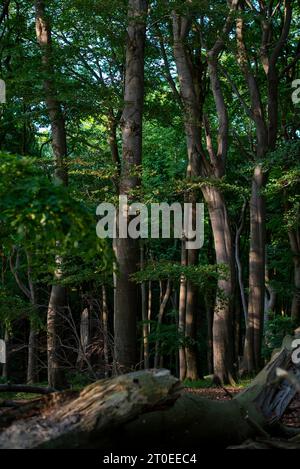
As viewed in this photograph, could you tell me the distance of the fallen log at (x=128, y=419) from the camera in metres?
5.20

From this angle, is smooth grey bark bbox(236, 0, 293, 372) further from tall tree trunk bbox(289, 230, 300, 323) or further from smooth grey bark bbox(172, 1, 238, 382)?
tall tree trunk bbox(289, 230, 300, 323)

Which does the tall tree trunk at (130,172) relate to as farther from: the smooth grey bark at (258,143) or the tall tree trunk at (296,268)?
the tall tree trunk at (296,268)

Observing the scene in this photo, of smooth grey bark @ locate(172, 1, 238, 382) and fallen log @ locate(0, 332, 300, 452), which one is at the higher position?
smooth grey bark @ locate(172, 1, 238, 382)

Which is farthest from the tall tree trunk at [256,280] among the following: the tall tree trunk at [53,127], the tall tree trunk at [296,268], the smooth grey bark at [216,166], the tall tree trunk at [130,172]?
the tall tree trunk at [130,172]

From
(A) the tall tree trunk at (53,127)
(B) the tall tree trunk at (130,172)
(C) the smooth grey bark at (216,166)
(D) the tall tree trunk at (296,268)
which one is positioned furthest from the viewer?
(D) the tall tree trunk at (296,268)

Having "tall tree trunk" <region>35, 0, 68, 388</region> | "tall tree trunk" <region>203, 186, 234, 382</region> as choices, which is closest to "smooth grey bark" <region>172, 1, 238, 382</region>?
"tall tree trunk" <region>203, 186, 234, 382</region>

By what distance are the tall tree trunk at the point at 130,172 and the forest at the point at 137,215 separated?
32 mm

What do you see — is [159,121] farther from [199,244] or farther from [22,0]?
[22,0]

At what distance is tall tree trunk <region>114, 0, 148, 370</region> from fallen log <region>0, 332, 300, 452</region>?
7131 millimetres

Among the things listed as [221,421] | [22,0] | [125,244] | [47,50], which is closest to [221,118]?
[47,50]

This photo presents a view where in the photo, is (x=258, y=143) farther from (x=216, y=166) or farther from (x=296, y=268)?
(x=296, y=268)

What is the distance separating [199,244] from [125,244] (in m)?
6.82

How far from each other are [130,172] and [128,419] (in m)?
8.73

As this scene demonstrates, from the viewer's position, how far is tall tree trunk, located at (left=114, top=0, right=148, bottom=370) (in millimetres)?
13492
